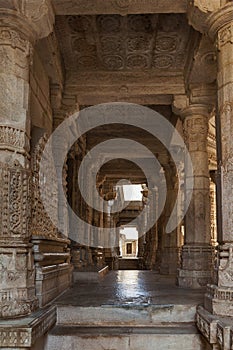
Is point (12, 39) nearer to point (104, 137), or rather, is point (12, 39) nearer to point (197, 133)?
point (197, 133)

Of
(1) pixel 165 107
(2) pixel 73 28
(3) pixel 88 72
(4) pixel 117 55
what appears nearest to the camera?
(2) pixel 73 28

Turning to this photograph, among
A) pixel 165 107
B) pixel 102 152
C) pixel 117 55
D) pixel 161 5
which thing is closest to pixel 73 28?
A: pixel 117 55

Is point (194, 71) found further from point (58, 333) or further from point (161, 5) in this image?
point (58, 333)

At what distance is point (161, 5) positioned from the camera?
221 inches

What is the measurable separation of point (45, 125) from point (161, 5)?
2.89 m

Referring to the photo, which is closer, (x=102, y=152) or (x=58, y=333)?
(x=58, y=333)

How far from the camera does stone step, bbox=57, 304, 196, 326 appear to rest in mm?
5015

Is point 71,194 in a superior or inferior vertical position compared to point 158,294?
superior

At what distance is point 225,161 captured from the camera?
4.52 meters

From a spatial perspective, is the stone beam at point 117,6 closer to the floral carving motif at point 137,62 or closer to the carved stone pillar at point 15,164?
the carved stone pillar at point 15,164

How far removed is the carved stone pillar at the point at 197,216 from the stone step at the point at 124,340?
3.01 m

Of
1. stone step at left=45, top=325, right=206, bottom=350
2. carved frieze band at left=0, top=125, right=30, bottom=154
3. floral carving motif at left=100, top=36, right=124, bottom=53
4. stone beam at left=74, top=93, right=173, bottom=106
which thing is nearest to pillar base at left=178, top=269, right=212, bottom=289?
stone step at left=45, top=325, right=206, bottom=350

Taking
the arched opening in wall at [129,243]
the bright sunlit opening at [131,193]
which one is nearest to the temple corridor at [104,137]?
the bright sunlit opening at [131,193]

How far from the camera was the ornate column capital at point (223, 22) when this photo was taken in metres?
4.67
